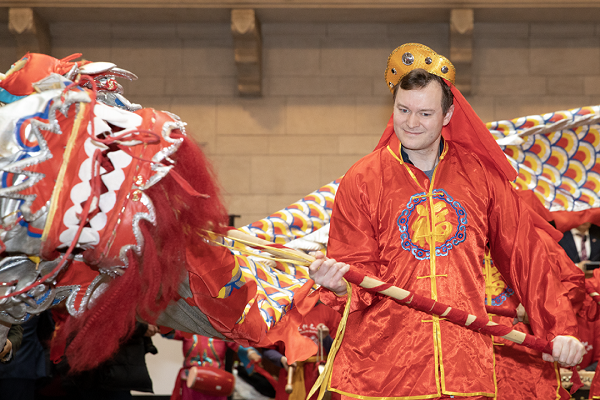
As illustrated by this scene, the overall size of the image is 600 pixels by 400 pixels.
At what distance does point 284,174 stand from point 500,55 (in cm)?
249

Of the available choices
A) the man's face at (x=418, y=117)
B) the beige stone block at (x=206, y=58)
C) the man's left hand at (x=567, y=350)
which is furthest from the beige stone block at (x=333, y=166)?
the man's left hand at (x=567, y=350)

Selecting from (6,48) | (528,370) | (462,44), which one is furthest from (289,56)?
(528,370)

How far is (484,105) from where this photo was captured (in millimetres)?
6789

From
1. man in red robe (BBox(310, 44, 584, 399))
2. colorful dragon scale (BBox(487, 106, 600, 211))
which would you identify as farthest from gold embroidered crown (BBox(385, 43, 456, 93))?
colorful dragon scale (BBox(487, 106, 600, 211))

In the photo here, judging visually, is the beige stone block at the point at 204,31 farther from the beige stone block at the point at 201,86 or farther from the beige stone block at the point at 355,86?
the beige stone block at the point at 355,86

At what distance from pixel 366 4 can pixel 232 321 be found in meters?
4.98

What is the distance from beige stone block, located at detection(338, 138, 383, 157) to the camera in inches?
268

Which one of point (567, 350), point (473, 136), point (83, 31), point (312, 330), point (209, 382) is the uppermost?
point (83, 31)

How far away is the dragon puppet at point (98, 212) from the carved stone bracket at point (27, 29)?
5.15 meters

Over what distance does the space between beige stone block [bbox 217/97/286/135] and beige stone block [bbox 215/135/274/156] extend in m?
0.05

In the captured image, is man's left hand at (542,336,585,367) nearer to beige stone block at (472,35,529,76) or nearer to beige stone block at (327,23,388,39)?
beige stone block at (472,35,529,76)

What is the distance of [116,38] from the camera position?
A: 7.01m

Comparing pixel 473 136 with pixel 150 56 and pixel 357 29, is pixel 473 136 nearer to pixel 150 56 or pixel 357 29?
pixel 357 29

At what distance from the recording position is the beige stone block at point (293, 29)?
22.7ft
